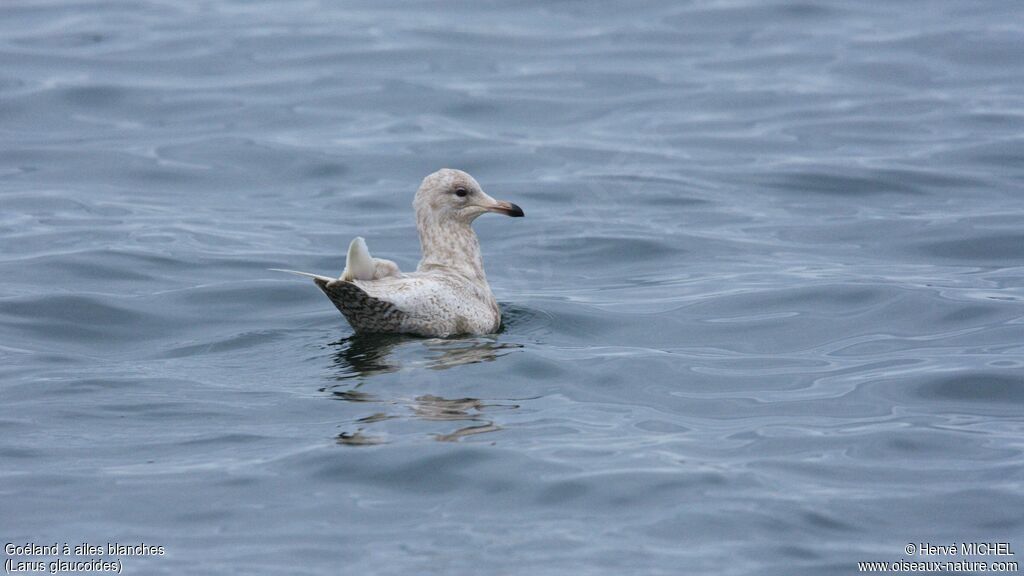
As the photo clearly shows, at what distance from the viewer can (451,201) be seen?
1110cm

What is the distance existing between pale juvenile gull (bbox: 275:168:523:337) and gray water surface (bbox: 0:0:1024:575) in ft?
0.74

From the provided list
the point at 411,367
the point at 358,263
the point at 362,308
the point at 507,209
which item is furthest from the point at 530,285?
the point at 411,367

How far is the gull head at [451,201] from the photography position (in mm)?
11078

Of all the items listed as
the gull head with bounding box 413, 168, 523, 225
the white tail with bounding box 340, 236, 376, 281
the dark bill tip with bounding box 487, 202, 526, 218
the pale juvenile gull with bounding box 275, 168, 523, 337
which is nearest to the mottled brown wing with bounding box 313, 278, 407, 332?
the pale juvenile gull with bounding box 275, 168, 523, 337

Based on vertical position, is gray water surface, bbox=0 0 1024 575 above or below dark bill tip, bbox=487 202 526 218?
below

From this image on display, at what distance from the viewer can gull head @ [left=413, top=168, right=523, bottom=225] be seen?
1108 cm

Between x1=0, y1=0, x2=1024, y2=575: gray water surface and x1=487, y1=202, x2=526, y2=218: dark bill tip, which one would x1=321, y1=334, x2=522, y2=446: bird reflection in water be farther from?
x1=487, y1=202, x2=526, y2=218: dark bill tip

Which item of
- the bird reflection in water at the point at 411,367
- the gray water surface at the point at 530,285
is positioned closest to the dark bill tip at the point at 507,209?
the gray water surface at the point at 530,285

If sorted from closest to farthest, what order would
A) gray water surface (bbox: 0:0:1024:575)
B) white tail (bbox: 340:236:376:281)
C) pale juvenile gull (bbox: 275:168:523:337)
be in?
gray water surface (bbox: 0:0:1024:575), white tail (bbox: 340:236:376:281), pale juvenile gull (bbox: 275:168:523:337)

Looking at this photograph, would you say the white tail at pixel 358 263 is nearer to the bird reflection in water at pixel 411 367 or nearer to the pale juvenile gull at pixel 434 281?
the pale juvenile gull at pixel 434 281

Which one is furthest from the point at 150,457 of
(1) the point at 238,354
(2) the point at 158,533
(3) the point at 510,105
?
(3) the point at 510,105

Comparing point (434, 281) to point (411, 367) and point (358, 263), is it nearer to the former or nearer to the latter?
point (358, 263)

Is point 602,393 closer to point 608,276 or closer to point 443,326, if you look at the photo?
point 443,326

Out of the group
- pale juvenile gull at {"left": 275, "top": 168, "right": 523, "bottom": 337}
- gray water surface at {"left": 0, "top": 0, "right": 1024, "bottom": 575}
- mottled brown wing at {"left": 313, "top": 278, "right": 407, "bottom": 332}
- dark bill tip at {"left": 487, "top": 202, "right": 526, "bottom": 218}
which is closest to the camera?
gray water surface at {"left": 0, "top": 0, "right": 1024, "bottom": 575}
